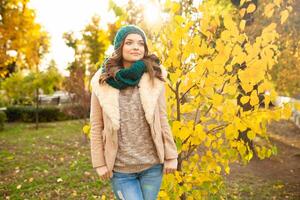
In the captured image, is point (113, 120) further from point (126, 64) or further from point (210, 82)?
point (210, 82)

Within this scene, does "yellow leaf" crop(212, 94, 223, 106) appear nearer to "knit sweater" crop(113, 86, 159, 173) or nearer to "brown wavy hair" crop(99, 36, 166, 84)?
"brown wavy hair" crop(99, 36, 166, 84)

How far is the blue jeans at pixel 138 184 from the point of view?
2406mm

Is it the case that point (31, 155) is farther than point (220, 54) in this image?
Yes

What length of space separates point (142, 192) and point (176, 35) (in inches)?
46.7

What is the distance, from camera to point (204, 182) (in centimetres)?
317

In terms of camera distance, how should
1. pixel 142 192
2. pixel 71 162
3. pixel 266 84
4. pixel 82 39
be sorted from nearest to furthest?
pixel 142 192 < pixel 266 84 < pixel 71 162 < pixel 82 39

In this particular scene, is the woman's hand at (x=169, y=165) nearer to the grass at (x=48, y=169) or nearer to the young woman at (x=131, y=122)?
the young woman at (x=131, y=122)

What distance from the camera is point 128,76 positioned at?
2.33m

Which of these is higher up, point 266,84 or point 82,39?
Answer: point 82,39

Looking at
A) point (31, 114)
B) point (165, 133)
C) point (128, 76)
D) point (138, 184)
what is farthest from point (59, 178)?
point (31, 114)

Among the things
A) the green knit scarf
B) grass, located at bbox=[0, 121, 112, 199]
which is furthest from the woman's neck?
grass, located at bbox=[0, 121, 112, 199]

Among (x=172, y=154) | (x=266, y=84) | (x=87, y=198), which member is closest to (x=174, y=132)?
(x=172, y=154)

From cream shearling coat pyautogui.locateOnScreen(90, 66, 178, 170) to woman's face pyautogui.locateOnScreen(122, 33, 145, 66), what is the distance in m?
0.14

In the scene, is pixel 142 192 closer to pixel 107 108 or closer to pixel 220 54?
pixel 107 108
